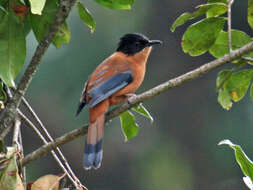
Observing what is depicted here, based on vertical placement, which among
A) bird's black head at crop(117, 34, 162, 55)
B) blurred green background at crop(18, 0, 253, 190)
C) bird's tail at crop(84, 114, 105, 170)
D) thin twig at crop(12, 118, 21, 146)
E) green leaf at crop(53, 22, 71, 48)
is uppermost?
green leaf at crop(53, 22, 71, 48)

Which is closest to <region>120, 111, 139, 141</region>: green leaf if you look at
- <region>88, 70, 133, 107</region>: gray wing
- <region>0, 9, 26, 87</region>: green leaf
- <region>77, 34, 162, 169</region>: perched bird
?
<region>77, 34, 162, 169</region>: perched bird

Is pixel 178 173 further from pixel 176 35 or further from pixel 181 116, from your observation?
pixel 176 35

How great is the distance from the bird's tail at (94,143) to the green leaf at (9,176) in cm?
115

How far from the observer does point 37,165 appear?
37.8 feet

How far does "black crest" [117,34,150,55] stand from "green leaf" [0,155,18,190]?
8.39ft

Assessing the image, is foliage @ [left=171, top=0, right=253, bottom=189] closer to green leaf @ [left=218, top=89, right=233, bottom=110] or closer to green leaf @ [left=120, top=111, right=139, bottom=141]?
green leaf @ [left=218, top=89, right=233, bottom=110]

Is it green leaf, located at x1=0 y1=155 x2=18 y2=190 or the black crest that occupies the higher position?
green leaf, located at x1=0 y1=155 x2=18 y2=190

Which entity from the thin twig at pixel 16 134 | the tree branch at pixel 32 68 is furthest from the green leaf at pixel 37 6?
the thin twig at pixel 16 134

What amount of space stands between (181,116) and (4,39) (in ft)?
35.6

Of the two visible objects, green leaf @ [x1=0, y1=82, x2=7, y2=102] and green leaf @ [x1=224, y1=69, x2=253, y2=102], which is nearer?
green leaf @ [x1=0, y1=82, x2=7, y2=102]

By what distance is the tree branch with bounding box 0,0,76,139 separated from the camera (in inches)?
95.3

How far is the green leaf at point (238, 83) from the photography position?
298 centimetres

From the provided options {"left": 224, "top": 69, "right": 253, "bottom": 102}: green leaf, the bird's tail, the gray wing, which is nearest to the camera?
{"left": 224, "top": 69, "right": 253, "bottom": 102}: green leaf

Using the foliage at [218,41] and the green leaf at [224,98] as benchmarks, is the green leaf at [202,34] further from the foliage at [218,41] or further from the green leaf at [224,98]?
the green leaf at [224,98]
